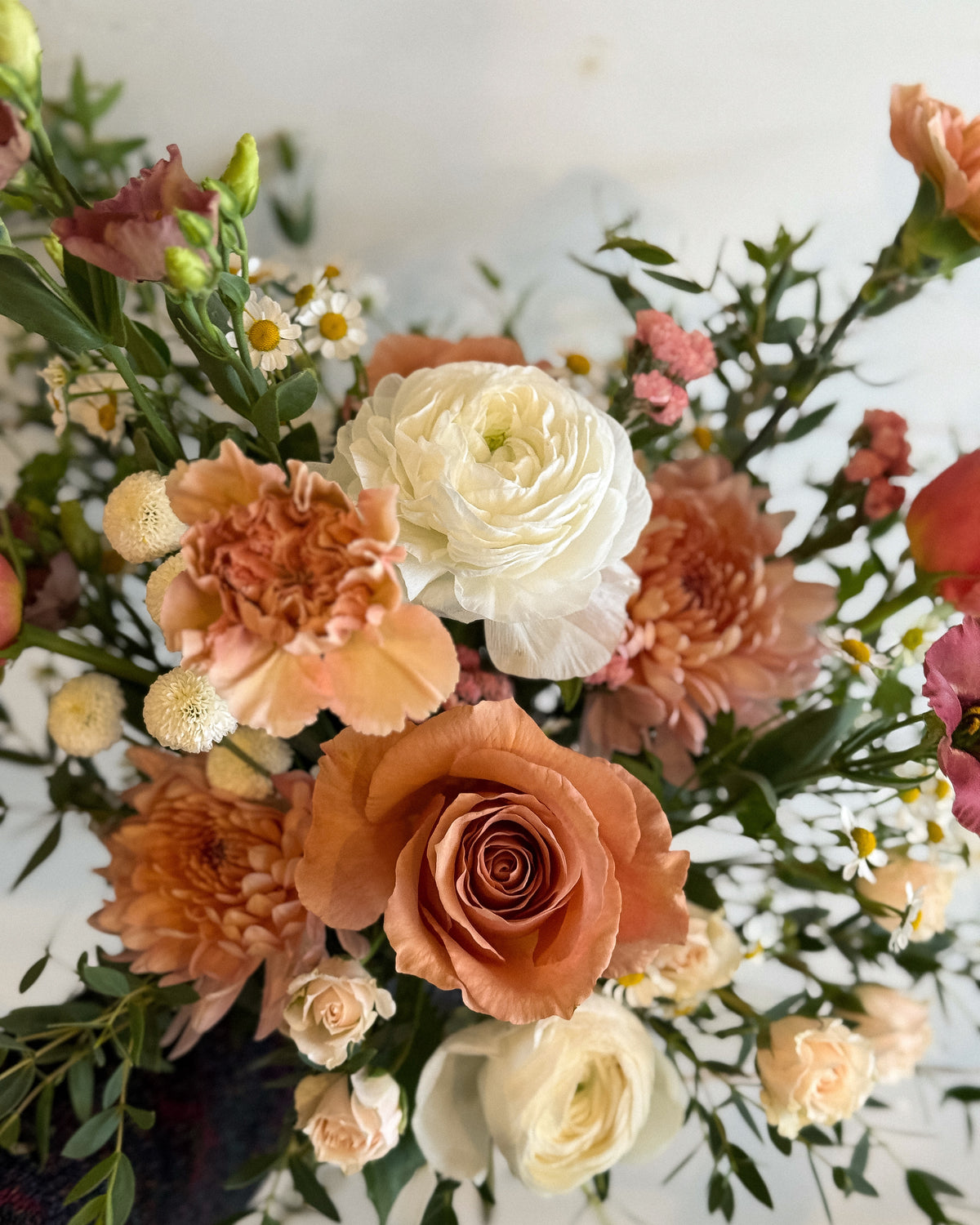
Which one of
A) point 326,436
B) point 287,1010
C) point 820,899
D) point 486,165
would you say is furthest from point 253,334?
point 820,899

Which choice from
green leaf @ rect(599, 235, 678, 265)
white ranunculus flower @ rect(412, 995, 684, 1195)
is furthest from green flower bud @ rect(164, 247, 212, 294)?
white ranunculus flower @ rect(412, 995, 684, 1195)

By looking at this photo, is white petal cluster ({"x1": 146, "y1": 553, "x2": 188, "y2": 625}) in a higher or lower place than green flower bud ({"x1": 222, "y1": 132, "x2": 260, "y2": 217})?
lower

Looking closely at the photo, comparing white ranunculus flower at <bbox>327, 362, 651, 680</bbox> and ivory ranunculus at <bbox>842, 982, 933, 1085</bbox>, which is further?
ivory ranunculus at <bbox>842, 982, 933, 1085</bbox>

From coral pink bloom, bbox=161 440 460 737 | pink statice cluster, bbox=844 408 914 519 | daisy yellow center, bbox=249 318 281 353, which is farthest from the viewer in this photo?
pink statice cluster, bbox=844 408 914 519

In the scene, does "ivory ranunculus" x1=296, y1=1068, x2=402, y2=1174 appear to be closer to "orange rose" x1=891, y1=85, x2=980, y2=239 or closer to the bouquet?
the bouquet

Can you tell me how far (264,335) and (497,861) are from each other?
213 mm

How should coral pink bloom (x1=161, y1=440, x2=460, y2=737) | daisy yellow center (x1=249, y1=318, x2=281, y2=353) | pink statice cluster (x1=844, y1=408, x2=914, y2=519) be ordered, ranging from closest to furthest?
coral pink bloom (x1=161, y1=440, x2=460, y2=737), daisy yellow center (x1=249, y1=318, x2=281, y2=353), pink statice cluster (x1=844, y1=408, x2=914, y2=519)

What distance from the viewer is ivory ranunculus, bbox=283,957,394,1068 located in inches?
12.9

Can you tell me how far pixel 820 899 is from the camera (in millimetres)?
707

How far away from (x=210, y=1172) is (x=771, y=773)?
0.39m

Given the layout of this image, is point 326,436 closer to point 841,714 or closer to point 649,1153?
point 841,714

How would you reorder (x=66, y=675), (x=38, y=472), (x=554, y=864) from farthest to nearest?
(x=66, y=675)
(x=38, y=472)
(x=554, y=864)

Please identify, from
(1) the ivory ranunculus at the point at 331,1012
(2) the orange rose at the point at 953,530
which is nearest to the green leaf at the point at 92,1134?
(1) the ivory ranunculus at the point at 331,1012

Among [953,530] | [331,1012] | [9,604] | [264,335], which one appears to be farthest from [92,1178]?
[953,530]
